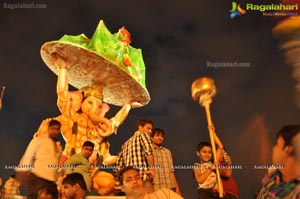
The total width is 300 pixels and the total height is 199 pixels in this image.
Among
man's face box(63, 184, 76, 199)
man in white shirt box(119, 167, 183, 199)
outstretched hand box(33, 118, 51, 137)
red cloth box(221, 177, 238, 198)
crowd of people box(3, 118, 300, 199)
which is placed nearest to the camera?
man in white shirt box(119, 167, 183, 199)

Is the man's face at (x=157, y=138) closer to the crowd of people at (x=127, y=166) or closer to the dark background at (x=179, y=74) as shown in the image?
the crowd of people at (x=127, y=166)

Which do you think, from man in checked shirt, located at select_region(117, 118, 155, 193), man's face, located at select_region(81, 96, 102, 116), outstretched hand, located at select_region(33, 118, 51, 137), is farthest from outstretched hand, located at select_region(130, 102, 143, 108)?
man in checked shirt, located at select_region(117, 118, 155, 193)

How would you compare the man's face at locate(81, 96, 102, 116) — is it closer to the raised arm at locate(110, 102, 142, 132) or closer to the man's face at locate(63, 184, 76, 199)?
the raised arm at locate(110, 102, 142, 132)

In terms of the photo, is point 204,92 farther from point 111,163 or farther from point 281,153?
point 281,153

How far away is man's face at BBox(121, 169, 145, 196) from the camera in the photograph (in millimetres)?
2545

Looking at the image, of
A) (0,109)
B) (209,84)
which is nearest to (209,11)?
(209,84)

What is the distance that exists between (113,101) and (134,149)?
1.56 metres

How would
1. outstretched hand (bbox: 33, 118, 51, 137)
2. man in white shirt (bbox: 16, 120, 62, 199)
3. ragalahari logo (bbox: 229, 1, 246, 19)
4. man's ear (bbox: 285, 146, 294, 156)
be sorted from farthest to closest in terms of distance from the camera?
ragalahari logo (bbox: 229, 1, 246, 19), outstretched hand (bbox: 33, 118, 51, 137), man in white shirt (bbox: 16, 120, 62, 199), man's ear (bbox: 285, 146, 294, 156)

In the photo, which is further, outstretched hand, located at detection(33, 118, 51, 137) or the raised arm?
the raised arm

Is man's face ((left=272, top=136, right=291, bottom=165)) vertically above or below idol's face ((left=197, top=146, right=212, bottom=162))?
below

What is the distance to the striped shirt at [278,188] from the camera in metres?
1.69

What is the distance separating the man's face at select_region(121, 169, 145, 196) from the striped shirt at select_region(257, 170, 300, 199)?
983 mm

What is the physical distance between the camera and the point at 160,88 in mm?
4926

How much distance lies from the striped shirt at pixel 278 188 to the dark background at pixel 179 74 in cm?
277
